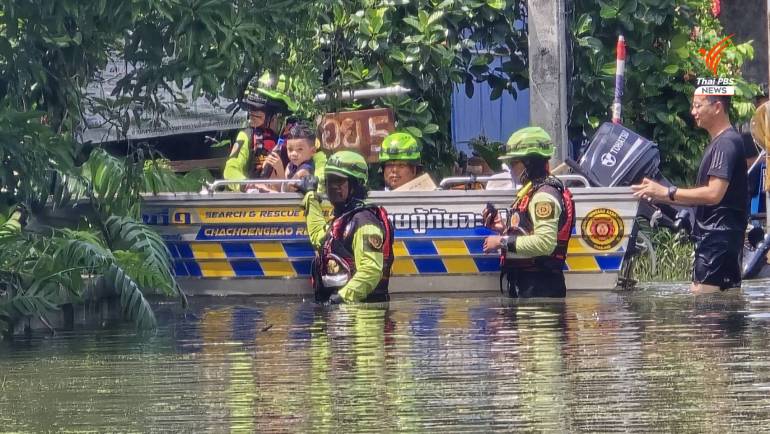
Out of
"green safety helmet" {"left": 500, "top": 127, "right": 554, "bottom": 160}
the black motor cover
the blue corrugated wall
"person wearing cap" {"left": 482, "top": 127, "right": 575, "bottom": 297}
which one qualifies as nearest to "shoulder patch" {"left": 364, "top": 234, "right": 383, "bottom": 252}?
"person wearing cap" {"left": 482, "top": 127, "right": 575, "bottom": 297}

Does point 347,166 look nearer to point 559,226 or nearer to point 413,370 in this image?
point 559,226

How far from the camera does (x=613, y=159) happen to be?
45.6 ft

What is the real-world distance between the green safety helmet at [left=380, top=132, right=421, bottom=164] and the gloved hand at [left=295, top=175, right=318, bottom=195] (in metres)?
0.68

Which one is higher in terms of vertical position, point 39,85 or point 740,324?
point 39,85

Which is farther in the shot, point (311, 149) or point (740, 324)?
point (311, 149)

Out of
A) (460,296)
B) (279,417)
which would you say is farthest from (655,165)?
(279,417)

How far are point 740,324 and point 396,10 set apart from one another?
6.82m

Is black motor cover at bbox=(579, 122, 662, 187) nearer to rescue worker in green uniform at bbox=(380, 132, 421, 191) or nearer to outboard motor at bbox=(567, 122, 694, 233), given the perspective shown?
outboard motor at bbox=(567, 122, 694, 233)

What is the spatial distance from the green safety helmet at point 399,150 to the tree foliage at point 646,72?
3.42 meters

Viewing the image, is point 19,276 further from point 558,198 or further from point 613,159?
point 613,159

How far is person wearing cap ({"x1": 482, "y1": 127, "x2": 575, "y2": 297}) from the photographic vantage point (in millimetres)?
12172

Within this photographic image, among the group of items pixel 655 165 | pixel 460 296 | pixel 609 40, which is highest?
pixel 609 40

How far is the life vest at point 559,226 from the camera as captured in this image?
40.1 ft

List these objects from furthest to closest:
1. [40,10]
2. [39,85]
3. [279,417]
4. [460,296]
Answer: [460,296] < [39,85] < [40,10] < [279,417]
